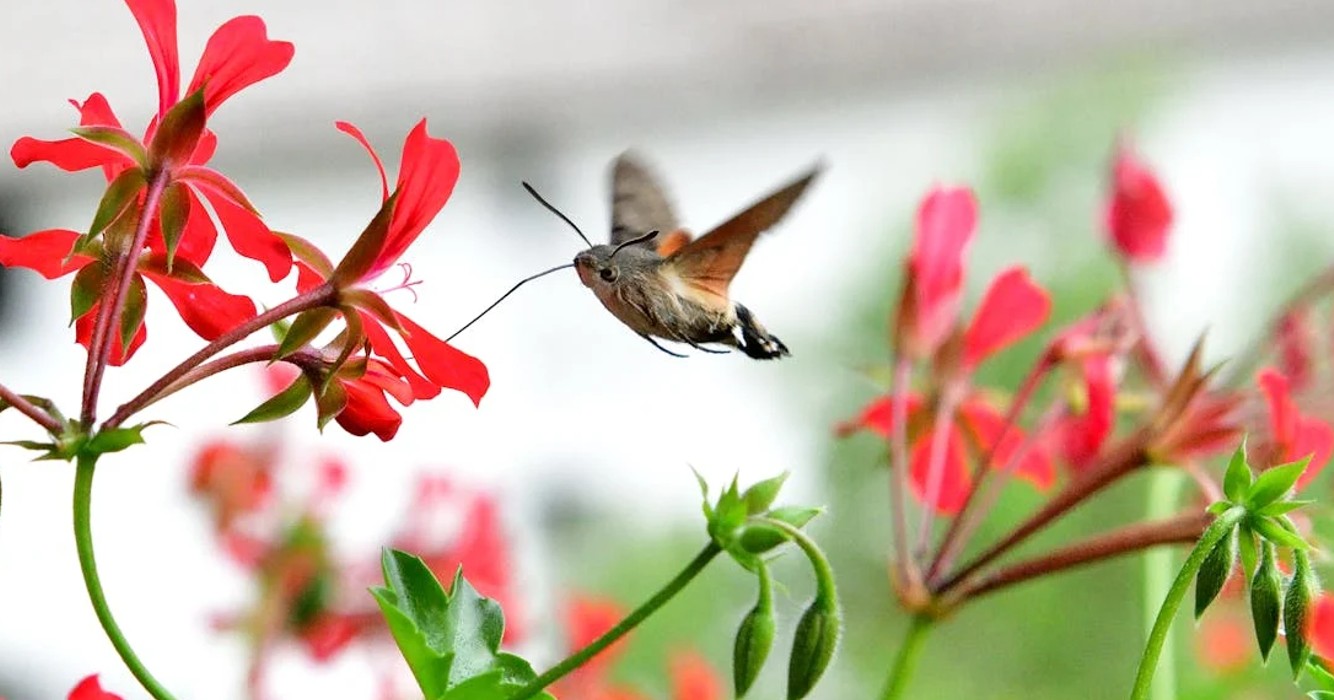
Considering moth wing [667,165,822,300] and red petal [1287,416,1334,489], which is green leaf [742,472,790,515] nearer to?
moth wing [667,165,822,300]

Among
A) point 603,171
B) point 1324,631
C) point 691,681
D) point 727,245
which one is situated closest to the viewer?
point 727,245

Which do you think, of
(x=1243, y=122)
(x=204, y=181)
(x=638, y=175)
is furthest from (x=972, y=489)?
(x=1243, y=122)

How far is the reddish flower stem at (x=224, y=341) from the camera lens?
338mm

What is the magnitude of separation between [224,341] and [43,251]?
68 mm

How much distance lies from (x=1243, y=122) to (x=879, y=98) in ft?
1.73

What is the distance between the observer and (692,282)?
45 cm

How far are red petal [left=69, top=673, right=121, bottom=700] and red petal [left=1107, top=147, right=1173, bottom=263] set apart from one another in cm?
46

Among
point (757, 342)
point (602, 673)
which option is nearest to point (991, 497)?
point (757, 342)

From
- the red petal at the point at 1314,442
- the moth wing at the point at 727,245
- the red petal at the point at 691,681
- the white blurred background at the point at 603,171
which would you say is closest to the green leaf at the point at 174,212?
the moth wing at the point at 727,245

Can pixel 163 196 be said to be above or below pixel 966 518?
above

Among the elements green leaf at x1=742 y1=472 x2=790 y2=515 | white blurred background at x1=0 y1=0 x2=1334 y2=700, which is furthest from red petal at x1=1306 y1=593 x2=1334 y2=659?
white blurred background at x1=0 y1=0 x2=1334 y2=700

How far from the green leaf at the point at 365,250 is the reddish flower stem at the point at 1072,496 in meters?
0.21

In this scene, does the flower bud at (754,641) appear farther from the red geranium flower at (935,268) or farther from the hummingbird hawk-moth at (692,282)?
the red geranium flower at (935,268)

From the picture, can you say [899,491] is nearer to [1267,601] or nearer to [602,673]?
[1267,601]
